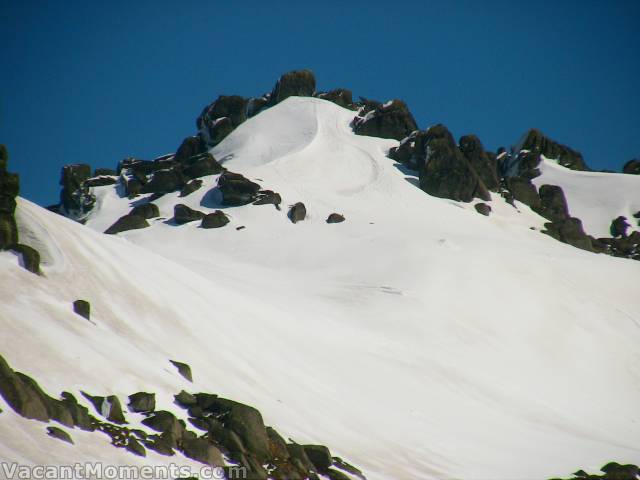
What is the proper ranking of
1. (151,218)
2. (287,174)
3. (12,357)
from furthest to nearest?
(287,174), (151,218), (12,357)

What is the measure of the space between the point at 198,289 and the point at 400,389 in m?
9.81

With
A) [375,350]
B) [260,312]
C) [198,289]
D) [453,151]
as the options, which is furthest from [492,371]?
[453,151]

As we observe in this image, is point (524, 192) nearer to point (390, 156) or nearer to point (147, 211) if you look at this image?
point (390, 156)

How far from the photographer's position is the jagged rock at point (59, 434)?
13890mm

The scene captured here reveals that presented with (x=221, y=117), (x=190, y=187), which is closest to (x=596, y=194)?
(x=221, y=117)

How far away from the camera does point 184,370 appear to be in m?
20.9

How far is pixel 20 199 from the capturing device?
2427 centimetres

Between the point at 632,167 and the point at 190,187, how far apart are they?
71412 mm

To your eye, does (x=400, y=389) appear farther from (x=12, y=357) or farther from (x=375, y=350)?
(x=12, y=357)

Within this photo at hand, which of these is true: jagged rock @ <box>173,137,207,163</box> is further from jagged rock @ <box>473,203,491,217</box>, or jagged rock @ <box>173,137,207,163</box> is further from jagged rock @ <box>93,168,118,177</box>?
jagged rock @ <box>473,203,491,217</box>

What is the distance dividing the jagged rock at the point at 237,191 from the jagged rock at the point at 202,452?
50598 millimetres

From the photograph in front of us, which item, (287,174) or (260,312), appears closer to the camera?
(260,312)

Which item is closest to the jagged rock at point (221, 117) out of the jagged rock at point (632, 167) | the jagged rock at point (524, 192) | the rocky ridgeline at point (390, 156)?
the rocky ridgeline at point (390, 156)

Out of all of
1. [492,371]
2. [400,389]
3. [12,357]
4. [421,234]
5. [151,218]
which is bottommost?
[12,357]
